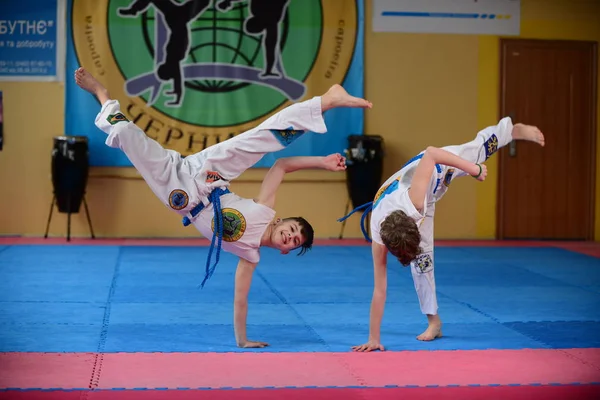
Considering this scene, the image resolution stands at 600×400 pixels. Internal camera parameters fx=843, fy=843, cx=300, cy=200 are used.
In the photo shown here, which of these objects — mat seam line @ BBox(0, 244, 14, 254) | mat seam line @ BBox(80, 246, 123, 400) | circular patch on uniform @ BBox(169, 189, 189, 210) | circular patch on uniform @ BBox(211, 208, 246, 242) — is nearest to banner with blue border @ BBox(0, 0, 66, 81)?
mat seam line @ BBox(0, 244, 14, 254)

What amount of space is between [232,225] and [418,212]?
904mm

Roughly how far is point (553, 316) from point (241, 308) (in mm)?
2072

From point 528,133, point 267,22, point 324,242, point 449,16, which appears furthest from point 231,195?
point 449,16

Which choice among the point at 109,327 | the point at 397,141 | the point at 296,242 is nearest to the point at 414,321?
the point at 296,242

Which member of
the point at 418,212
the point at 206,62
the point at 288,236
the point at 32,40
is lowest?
the point at 288,236

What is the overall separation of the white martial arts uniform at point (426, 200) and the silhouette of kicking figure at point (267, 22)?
485 cm

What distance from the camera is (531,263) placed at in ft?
25.4

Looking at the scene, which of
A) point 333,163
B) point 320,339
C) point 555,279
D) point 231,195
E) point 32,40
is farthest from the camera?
point 32,40

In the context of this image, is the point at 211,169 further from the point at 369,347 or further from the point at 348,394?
the point at 348,394

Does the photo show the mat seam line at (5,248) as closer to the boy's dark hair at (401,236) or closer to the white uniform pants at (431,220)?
the white uniform pants at (431,220)

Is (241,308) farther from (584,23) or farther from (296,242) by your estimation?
(584,23)

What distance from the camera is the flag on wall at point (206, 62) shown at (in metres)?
9.13

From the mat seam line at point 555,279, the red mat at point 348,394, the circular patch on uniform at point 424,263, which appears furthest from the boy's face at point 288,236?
the mat seam line at point 555,279

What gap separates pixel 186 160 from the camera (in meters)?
4.29
